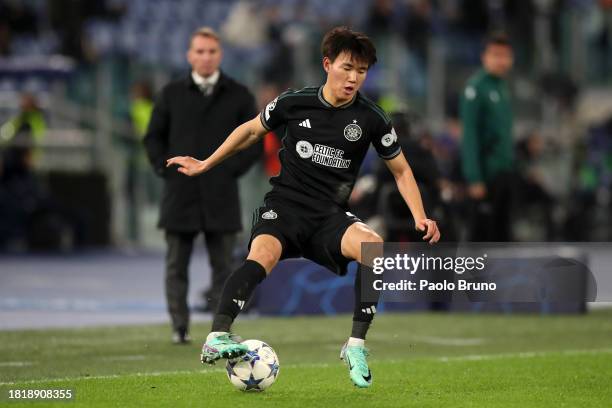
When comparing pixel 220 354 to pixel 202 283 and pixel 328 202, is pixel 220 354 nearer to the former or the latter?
pixel 328 202

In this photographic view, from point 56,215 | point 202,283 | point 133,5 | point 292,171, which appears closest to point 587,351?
point 292,171

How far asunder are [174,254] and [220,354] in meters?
3.79

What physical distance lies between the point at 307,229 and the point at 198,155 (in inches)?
122

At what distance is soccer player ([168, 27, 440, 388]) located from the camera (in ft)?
25.2

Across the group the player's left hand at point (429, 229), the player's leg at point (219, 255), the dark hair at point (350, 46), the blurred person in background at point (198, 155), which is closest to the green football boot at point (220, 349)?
the player's left hand at point (429, 229)

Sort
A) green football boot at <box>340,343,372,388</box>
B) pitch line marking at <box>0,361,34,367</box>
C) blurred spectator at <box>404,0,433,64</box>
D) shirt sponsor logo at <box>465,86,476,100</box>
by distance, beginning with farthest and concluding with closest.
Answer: blurred spectator at <box>404,0,433,64</box> → shirt sponsor logo at <box>465,86,476,100</box> → pitch line marking at <box>0,361,34,367</box> → green football boot at <box>340,343,372,388</box>

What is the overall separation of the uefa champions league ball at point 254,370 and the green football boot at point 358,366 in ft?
1.35

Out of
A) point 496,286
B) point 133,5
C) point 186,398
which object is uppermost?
point 133,5

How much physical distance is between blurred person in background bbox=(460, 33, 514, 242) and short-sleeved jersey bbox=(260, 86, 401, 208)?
15.5 ft

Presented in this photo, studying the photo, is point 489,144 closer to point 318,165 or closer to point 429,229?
point 318,165

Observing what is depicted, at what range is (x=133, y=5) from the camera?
999 inches

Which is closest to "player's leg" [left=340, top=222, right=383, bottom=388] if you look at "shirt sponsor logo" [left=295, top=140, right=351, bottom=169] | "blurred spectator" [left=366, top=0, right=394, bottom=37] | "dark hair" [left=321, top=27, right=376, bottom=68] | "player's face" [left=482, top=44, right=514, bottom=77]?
"shirt sponsor logo" [left=295, top=140, right=351, bottom=169]

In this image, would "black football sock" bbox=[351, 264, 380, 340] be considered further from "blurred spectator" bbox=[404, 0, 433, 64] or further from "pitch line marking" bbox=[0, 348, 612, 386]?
"blurred spectator" bbox=[404, 0, 433, 64]

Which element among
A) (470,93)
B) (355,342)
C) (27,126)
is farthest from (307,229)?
(27,126)
